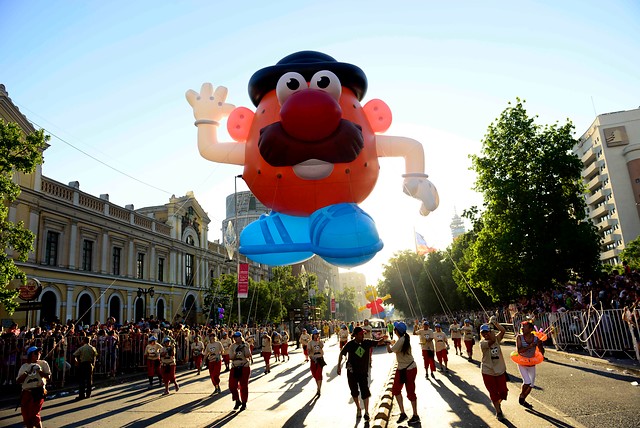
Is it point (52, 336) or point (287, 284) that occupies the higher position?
point (287, 284)

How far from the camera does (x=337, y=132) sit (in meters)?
6.08

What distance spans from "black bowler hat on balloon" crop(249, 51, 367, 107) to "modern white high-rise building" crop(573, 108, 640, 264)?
2188 inches

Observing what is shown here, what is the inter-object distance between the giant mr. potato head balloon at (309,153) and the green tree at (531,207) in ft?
58.0

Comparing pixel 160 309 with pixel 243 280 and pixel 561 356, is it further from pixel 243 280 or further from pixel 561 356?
pixel 561 356

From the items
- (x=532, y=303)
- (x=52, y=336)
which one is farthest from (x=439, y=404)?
(x=532, y=303)

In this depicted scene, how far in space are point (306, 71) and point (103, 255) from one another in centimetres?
2830

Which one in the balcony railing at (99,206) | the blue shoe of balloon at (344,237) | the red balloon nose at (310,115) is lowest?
the blue shoe of balloon at (344,237)

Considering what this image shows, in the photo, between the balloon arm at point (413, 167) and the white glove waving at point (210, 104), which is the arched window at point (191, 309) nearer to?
the white glove waving at point (210, 104)

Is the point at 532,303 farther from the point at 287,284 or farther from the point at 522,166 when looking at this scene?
the point at 287,284

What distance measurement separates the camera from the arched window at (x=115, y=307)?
30822 millimetres

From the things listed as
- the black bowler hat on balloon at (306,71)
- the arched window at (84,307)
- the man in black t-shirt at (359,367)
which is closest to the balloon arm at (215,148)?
the black bowler hat on balloon at (306,71)

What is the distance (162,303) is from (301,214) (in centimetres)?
3381

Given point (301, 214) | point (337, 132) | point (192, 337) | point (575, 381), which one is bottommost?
point (575, 381)

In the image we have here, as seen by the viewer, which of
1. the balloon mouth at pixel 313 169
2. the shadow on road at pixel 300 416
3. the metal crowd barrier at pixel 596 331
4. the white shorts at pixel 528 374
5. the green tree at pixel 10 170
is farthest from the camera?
the green tree at pixel 10 170
